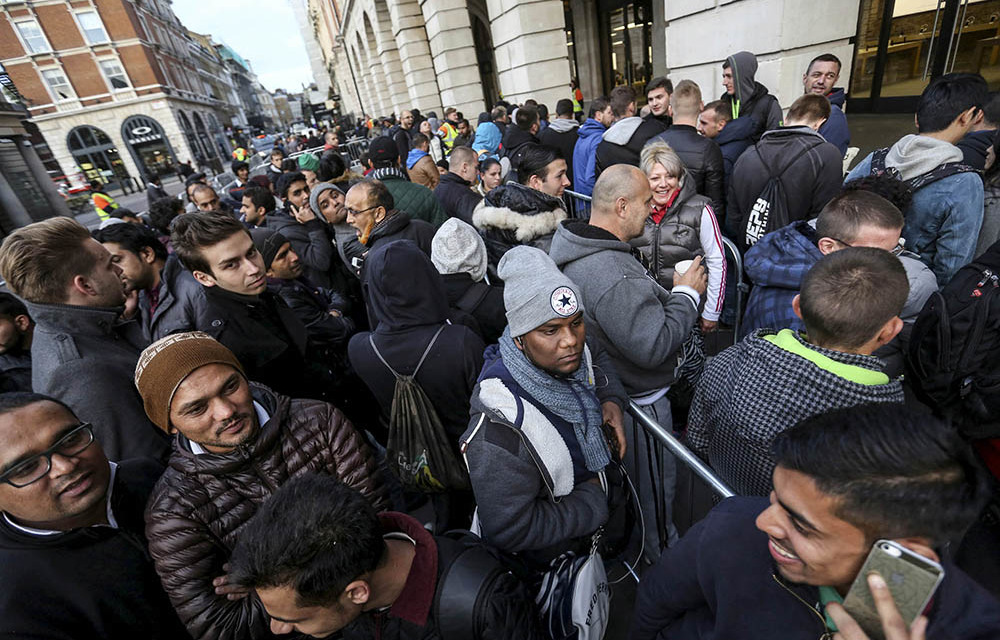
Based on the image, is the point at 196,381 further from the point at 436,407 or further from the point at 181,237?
the point at 181,237

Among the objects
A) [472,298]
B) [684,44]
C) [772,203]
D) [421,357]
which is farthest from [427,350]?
[684,44]

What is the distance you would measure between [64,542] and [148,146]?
55.4 meters

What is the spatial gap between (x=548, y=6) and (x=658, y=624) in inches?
444

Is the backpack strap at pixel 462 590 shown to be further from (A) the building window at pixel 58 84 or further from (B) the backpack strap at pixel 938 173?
(A) the building window at pixel 58 84

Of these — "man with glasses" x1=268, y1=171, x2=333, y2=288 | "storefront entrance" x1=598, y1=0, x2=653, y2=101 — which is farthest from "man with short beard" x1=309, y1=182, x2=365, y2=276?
"storefront entrance" x1=598, y1=0, x2=653, y2=101

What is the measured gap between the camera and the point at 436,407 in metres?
2.45

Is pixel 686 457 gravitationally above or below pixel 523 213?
below

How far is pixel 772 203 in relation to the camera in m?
3.34

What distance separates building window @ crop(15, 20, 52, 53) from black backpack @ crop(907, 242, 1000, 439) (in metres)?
58.2

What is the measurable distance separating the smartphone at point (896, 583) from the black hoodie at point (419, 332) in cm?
172

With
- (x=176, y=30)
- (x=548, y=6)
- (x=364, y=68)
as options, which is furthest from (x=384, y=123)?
(x=176, y=30)

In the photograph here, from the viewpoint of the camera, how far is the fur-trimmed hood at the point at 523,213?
3053 millimetres

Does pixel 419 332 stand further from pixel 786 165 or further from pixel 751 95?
pixel 751 95

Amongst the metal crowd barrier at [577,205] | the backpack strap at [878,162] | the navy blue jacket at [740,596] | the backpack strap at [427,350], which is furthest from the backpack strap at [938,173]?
the metal crowd barrier at [577,205]
